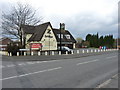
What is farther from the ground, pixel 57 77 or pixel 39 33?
pixel 39 33

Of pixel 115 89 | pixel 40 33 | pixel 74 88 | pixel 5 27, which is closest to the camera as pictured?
pixel 115 89

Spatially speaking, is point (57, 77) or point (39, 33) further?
point (39, 33)

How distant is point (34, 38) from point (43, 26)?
15.0 ft

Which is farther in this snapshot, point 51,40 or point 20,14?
point 51,40

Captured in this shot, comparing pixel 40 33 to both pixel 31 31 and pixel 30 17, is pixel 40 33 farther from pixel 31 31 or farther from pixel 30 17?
pixel 30 17

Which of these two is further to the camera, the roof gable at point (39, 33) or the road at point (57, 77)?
the roof gable at point (39, 33)

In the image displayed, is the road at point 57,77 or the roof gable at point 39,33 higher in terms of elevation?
the roof gable at point 39,33

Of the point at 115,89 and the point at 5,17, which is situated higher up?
the point at 5,17

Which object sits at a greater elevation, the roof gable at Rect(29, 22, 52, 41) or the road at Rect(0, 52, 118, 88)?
the roof gable at Rect(29, 22, 52, 41)

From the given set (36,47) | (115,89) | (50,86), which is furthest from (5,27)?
(115,89)

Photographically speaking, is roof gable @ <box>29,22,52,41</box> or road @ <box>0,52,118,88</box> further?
roof gable @ <box>29,22,52,41</box>

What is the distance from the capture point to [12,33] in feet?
99.0

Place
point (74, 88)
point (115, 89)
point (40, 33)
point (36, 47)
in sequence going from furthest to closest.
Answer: point (40, 33) < point (36, 47) < point (74, 88) < point (115, 89)

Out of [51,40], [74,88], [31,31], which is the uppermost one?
[31,31]
